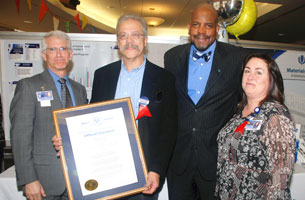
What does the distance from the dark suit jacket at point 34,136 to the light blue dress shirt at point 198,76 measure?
1177mm

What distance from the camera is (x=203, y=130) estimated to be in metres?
2.12

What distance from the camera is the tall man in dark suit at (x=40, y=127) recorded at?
68.0 inches

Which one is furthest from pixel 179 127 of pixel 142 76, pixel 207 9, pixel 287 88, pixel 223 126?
pixel 287 88

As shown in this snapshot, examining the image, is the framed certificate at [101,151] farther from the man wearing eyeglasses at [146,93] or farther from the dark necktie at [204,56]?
the dark necktie at [204,56]

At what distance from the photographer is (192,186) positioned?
221 centimetres

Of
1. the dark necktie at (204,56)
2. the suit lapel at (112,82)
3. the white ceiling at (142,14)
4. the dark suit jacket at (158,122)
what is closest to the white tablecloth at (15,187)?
the dark suit jacket at (158,122)

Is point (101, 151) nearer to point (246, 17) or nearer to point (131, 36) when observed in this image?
point (131, 36)

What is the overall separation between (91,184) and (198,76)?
132 cm

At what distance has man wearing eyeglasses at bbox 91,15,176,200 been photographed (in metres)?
1.79

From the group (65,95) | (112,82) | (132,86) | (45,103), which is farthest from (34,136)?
(132,86)

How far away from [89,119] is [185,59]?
115 cm

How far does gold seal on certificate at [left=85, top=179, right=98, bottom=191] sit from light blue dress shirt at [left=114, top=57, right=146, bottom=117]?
593 millimetres

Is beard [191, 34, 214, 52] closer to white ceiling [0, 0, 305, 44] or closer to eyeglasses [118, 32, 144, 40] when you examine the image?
eyeglasses [118, 32, 144, 40]

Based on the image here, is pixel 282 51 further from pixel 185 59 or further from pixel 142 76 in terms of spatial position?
pixel 142 76
